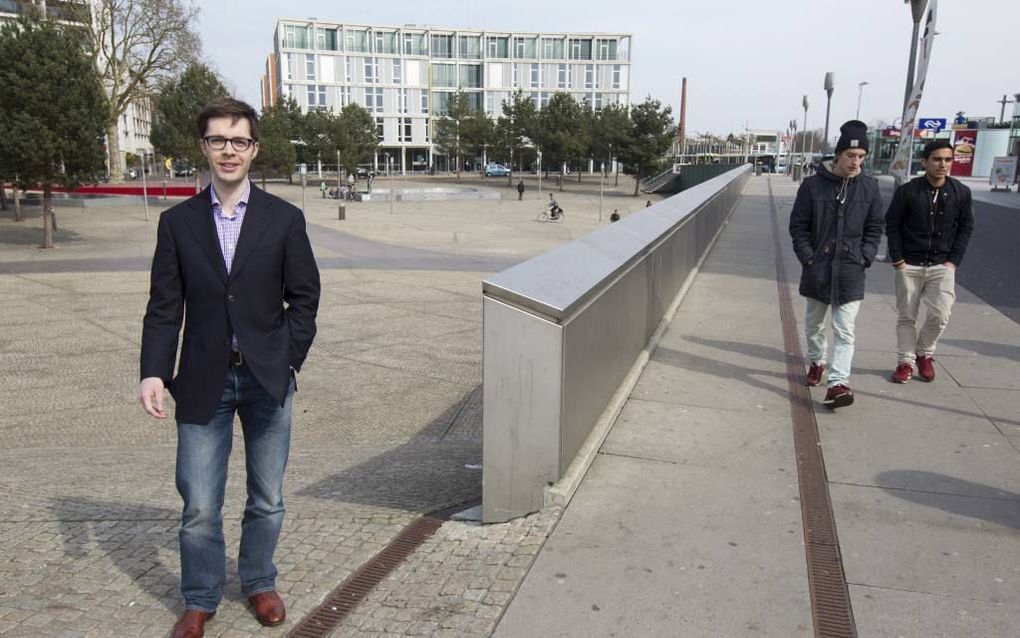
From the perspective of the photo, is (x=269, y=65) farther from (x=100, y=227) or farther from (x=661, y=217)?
(x=661, y=217)

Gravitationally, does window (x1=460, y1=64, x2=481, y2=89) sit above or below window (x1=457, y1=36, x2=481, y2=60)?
below

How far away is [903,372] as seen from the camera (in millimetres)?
5832

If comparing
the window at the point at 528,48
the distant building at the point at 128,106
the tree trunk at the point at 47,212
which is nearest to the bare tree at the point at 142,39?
the distant building at the point at 128,106

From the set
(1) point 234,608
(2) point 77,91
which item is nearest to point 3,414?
(1) point 234,608

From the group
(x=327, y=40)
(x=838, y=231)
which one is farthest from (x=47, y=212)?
(x=327, y=40)

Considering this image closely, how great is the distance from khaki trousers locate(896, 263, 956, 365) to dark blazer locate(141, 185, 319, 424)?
4.80 metres

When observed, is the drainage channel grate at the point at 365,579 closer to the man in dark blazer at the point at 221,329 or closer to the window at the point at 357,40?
the man in dark blazer at the point at 221,329

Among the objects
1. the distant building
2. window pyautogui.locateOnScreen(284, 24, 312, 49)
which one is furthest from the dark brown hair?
window pyautogui.locateOnScreen(284, 24, 312, 49)

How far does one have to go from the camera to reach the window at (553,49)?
3930 inches

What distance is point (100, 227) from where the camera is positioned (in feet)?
90.3

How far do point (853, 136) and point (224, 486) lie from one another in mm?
4341

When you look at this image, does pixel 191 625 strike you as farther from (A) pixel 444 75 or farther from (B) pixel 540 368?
(A) pixel 444 75

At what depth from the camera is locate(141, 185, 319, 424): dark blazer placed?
264 centimetres

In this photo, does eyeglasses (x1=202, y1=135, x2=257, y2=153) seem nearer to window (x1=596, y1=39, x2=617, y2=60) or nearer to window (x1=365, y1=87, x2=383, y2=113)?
window (x1=365, y1=87, x2=383, y2=113)
